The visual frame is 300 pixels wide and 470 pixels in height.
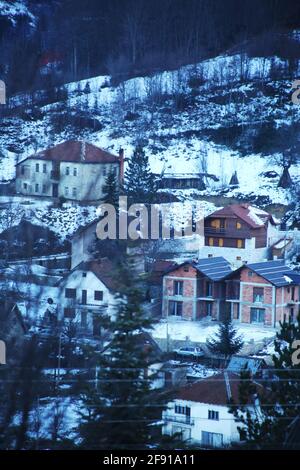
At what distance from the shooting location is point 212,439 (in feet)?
12.4

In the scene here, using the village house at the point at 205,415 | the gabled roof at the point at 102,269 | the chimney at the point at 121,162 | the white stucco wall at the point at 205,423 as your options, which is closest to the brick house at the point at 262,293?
the gabled roof at the point at 102,269

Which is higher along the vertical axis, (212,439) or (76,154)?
(76,154)

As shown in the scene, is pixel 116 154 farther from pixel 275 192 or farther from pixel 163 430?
pixel 163 430

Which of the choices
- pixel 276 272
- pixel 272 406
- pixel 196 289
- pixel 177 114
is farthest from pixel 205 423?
pixel 177 114

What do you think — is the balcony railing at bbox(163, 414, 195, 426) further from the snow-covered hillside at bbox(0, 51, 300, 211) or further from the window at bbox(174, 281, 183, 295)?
the snow-covered hillside at bbox(0, 51, 300, 211)

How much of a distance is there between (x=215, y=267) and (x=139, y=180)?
3.92 feet

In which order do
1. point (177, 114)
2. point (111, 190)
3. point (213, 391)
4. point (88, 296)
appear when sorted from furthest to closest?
point (177, 114)
point (111, 190)
point (88, 296)
point (213, 391)

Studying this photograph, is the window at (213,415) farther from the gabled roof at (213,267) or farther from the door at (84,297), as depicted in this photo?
the gabled roof at (213,267)

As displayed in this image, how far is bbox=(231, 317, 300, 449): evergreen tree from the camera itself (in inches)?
132

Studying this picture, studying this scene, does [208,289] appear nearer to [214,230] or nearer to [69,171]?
[214,230]

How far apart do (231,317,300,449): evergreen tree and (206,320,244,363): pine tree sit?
3.53ft

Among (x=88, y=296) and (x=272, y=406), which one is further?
(x=88, y=296)

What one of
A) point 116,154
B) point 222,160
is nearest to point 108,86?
point 116,154

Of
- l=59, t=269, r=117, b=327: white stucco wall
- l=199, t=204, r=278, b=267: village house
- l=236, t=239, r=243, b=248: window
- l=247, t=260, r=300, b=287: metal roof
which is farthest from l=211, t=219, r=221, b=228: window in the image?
l=59, t=269, r=117, b=327: white stucco wall
